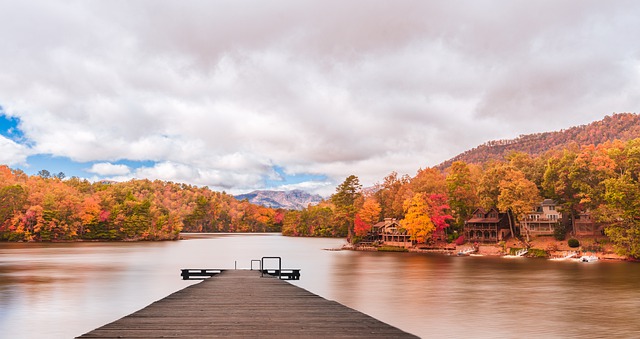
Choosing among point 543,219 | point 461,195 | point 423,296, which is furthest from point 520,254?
point 423,296

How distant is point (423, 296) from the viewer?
41.2 meters

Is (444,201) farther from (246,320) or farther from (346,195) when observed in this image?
(246,320)

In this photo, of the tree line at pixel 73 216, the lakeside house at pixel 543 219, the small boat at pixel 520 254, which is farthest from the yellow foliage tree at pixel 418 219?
the tree line at pixel 73 216

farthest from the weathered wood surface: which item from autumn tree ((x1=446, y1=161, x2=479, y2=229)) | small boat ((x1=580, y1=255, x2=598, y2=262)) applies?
autumn tree ((x1=446, y1=161, x2=479, y2=229))

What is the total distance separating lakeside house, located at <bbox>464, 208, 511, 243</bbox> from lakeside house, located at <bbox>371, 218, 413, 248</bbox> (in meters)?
13.7

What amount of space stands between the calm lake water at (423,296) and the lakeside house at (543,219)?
91.6ft

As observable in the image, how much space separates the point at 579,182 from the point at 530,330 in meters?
66.5

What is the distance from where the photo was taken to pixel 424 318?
31484mm

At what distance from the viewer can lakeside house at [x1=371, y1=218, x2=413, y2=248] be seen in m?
110

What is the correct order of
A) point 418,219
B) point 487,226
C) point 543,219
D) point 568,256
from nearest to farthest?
1. point 568,256
2. point 543,219
3. point 487,226
4. point 418,219

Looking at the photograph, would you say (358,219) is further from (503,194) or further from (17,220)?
(17,220)

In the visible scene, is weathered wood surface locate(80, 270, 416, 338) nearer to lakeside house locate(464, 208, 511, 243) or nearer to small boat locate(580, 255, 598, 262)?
small boat locate(580, 255, 598, 262)

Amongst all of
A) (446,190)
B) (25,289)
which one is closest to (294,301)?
(25,289)

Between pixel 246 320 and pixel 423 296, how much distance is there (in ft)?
98.6
